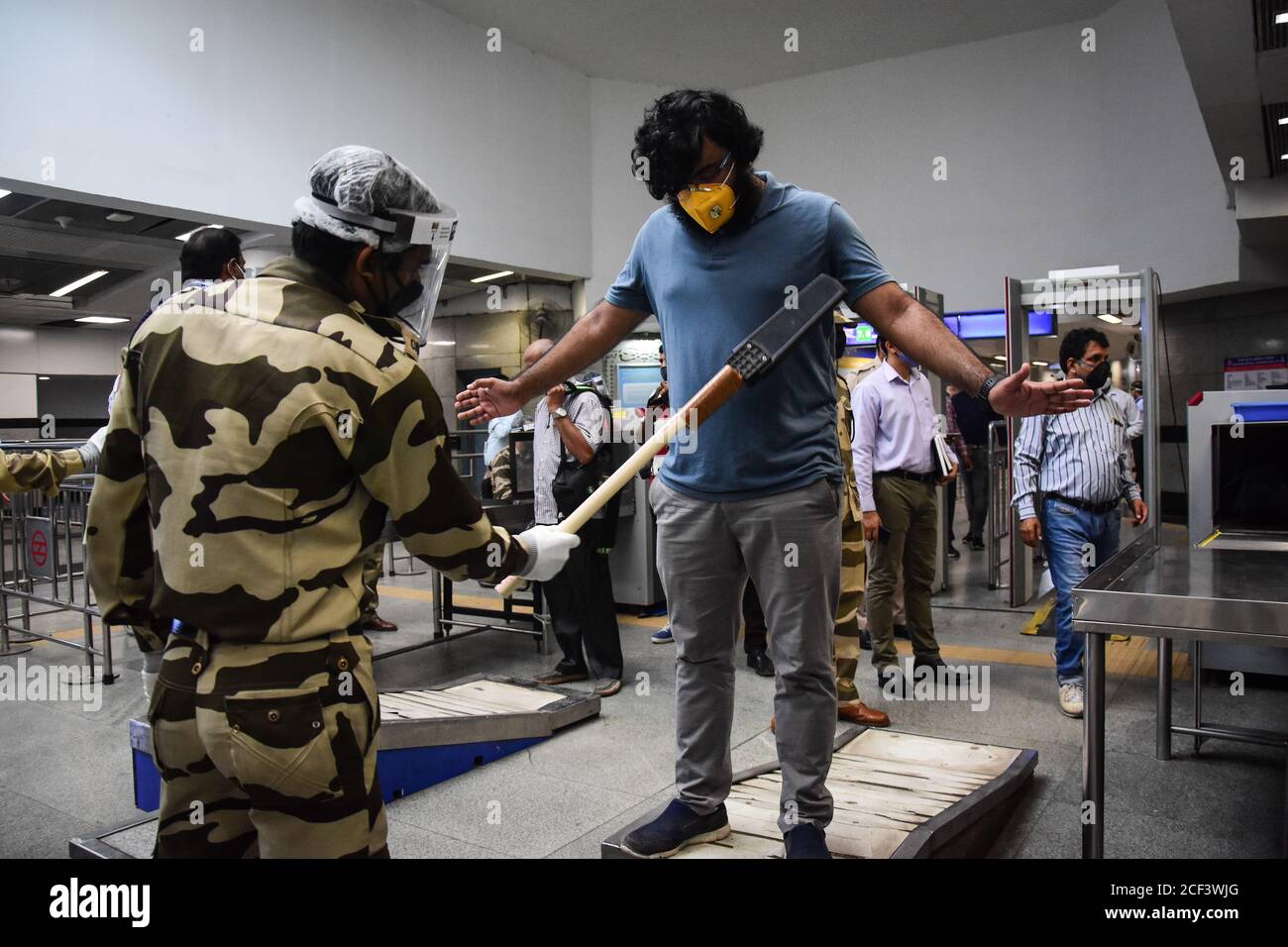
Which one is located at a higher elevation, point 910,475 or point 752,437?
point 752,437

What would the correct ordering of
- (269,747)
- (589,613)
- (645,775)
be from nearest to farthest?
(269,747) < (645,775) < (589,613)

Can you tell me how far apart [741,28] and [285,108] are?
4.97 meters

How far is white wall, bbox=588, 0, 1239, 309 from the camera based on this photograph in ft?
29.8

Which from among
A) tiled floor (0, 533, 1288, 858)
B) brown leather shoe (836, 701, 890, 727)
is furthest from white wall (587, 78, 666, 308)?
brown leather shoe (836, 701, 890, 727)

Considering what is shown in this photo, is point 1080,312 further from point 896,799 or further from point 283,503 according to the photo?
point 283,503

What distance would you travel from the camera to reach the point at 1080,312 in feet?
26.6

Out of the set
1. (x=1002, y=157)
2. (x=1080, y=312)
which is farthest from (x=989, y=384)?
(x=1002, y=157)

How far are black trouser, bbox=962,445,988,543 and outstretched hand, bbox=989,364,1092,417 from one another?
7.12 meters

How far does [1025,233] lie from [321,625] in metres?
10.0

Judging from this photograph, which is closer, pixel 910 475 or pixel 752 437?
pixel 752 437

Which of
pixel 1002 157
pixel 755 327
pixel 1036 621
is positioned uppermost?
pixel 1002 157

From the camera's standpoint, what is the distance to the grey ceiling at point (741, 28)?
30.9 feet

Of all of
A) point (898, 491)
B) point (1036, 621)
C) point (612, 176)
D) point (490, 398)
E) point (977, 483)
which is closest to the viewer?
point (490, 398)

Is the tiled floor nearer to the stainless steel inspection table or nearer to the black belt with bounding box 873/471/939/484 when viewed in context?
the stainless steel inspection table
